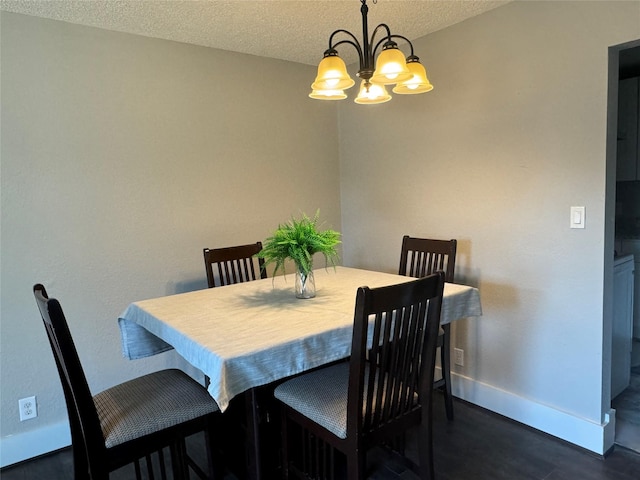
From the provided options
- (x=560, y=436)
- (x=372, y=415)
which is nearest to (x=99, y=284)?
(x=372, y=415)

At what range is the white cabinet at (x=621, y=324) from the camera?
2.55m

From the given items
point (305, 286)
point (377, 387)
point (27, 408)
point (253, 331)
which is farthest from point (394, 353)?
point (27, 408)

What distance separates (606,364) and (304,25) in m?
2.37

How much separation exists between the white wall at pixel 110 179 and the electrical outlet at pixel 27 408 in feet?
0.08

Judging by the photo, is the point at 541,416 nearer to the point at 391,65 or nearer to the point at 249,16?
the point at 391,65

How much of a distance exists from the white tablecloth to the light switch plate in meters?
0.61

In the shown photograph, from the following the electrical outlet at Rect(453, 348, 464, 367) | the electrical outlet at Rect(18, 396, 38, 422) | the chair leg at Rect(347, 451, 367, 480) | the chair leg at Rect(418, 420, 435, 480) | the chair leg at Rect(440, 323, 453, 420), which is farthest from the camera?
the electrical outlet at Rect(453, 348, 464, 367)

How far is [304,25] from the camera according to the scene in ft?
8.22

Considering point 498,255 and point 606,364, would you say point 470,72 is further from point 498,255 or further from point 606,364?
point 606,364

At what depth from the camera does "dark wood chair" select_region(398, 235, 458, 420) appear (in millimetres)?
2449

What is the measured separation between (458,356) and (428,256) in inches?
27.2

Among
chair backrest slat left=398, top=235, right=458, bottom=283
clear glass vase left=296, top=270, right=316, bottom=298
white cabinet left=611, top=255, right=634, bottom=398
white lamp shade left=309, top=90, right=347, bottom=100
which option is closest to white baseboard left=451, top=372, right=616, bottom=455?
white cabinet left=611, top=255, right=634, bottom=398

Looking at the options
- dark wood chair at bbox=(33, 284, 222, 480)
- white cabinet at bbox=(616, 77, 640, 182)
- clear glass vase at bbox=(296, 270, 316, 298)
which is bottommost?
dark wood chair at bbox=(33, 284, 222, 480)

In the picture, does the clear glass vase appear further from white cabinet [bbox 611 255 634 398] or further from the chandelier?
white cabinet [bbox 611 255 634 398]
